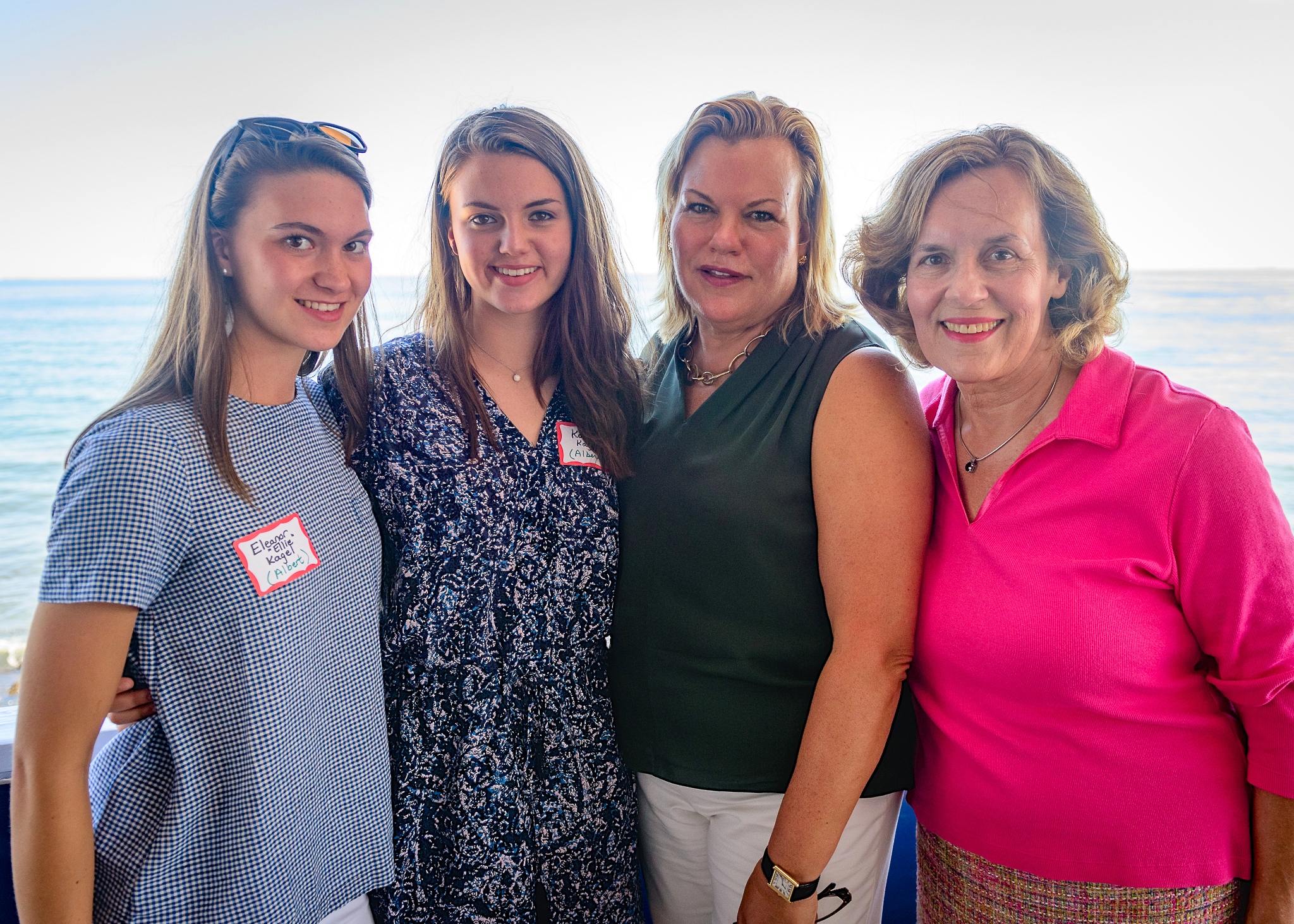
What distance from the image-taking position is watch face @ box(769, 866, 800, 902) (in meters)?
1.33

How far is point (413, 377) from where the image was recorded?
1.56 meters

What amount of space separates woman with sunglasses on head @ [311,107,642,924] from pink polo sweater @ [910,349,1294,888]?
2.34 feet

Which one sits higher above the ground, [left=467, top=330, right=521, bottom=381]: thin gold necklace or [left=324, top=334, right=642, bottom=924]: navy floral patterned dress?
[left=467, top=330, right=521, bottom=381]: thin gold necklace

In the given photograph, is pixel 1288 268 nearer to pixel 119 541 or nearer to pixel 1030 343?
pixel 1030 343

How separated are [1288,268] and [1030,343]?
1579 centimetres

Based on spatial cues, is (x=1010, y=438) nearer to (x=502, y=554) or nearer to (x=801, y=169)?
(x=801, y=169)

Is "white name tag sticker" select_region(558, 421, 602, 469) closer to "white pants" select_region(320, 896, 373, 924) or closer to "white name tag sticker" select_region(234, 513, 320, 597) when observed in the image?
"white name tag sticker" select_region(234, 513, 320, 597)

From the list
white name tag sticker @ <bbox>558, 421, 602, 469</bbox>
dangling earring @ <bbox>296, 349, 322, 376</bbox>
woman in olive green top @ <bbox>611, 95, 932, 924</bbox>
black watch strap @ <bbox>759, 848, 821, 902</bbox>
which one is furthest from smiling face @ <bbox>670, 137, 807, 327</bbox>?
black watch strap @ <bbox>759, 848, 821, 902</bbox>

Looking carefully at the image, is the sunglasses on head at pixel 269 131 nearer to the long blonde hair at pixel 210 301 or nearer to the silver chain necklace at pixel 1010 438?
Answer: the long blonde hair at pixel 210 301

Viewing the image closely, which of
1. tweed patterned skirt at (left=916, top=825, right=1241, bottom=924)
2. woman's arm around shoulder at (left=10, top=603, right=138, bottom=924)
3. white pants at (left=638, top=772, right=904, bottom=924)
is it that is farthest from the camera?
white pants at (left=638, top=772, right=904, bottom=924)

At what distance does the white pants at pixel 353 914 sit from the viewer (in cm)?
135

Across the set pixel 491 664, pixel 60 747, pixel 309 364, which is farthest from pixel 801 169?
pixel 60 747

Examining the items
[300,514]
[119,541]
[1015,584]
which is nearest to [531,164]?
[300,514]

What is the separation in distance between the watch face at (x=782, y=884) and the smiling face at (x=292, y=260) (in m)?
1.22
